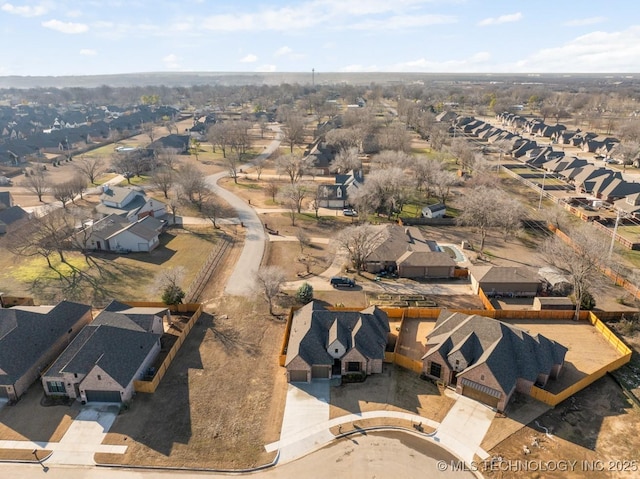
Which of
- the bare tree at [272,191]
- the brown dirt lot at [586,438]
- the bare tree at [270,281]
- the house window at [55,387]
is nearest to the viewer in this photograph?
the brown dirt lot at [586,438]

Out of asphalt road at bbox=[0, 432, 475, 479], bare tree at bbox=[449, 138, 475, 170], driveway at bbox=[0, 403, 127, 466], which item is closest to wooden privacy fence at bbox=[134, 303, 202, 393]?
driveway at bbox=[0, 403, 127, 466]

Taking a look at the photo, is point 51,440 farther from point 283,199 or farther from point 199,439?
point 283,199

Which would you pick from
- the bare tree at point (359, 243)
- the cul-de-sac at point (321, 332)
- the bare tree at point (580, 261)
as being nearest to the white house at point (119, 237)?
the cul-de-sac at point (321, 332)

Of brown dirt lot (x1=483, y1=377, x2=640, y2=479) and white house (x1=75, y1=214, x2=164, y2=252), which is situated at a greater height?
white house (x1=75, y1=214, x2=164, y2=252)

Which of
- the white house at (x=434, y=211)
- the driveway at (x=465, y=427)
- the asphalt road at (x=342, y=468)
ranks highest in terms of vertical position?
the white house at (x=434, y=211)

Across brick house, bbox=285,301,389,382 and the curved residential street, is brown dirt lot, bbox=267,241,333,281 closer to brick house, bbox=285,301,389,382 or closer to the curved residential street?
the curved residential street

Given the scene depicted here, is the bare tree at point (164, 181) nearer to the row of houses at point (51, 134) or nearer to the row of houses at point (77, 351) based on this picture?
the row of houses at point (77, 351)
